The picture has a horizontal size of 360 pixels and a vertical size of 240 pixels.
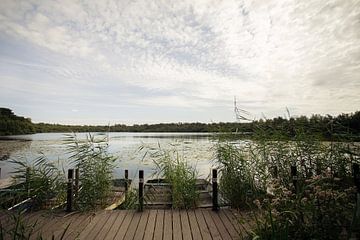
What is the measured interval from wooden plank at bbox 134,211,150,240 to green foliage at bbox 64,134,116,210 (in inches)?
42.5

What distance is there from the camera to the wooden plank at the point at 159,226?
333 centimetres

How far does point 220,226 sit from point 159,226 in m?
1.00

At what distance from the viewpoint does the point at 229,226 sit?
144 inches

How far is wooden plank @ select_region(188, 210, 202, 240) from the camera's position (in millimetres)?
3355

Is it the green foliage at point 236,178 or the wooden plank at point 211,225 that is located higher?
the green foliage at point 236,178

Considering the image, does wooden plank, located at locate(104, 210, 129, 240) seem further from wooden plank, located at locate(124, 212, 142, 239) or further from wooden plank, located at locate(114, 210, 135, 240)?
wooden plank, located at locate(124, 212, 142, 239)

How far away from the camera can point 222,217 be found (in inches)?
162

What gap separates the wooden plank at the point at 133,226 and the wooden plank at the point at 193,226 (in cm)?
91

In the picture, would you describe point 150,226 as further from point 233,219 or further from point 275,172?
point 275,172

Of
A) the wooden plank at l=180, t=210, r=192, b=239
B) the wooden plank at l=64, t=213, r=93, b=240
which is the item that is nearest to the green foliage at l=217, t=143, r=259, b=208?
the wooden plank at l=180, t=210, r=192, b=239

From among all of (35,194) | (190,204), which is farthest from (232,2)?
(35,194)

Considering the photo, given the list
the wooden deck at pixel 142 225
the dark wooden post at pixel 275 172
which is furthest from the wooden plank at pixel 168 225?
the dark wooden post at pixel 275 172

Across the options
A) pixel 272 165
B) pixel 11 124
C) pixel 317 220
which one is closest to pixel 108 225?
pixel 317 220

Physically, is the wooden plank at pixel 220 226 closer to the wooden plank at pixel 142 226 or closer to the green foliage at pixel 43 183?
the wooden plank at pixel 142 226
